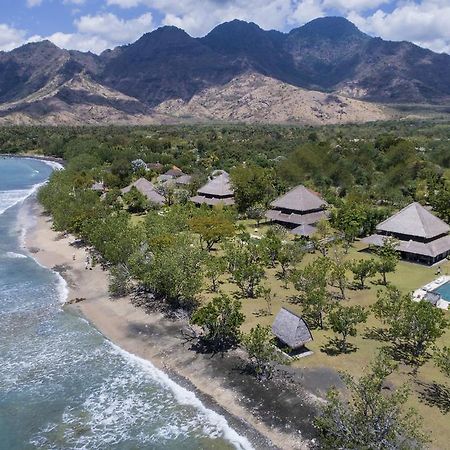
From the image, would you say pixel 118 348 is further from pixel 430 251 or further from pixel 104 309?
→ pixel 430 251

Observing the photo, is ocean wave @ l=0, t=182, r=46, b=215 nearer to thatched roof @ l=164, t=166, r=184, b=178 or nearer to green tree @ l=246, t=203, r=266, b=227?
thatched roof @ l=164, t=166, r=184, b=178

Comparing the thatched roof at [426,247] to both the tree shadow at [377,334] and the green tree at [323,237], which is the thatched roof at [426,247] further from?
the tree shadow at [377,334]

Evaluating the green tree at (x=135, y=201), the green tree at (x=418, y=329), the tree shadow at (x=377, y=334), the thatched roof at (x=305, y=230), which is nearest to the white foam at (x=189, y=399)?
the green tree at (x=418, y=329)

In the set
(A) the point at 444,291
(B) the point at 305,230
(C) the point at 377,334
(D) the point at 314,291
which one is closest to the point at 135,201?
(B) the point at 305,230

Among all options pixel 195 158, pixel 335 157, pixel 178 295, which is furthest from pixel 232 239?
pixel 195 158

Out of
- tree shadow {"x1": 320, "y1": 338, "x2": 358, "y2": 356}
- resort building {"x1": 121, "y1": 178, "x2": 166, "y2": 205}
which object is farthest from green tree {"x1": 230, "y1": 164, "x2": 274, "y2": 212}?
Answer: tree shadow {"x1": 320, "y1": 338, "x2": 358, "y2": 356}

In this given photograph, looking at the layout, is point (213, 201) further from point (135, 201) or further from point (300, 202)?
point (300, 202)
